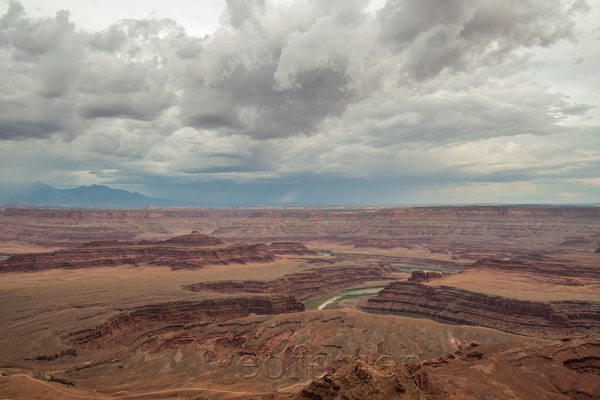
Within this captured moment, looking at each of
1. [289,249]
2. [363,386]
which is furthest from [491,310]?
[289,249]

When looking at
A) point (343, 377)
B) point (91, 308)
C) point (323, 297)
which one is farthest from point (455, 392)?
point (323, 297)

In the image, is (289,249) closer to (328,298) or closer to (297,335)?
(328,298)

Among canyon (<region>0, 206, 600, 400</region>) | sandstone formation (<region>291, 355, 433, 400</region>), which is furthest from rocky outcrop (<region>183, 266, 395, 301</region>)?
sandstone formation (<region>291, 355, 433, 400</region>)

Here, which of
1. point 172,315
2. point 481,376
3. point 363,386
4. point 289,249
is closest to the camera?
point 363,386

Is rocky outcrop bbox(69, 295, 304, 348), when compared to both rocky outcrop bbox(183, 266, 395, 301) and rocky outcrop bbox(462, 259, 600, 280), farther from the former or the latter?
rocky outcrop bbox(462, 259, 600, 280)

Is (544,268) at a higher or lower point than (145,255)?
higher

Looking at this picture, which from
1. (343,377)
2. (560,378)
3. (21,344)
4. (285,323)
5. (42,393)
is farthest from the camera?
(285,323)

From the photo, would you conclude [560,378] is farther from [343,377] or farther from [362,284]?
[362,284]
